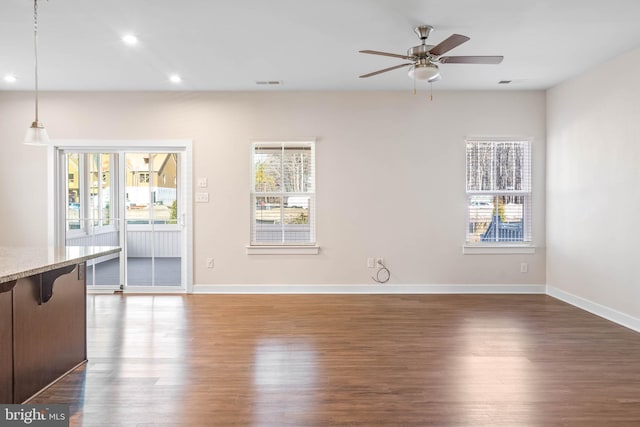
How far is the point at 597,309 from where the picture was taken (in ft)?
15.0

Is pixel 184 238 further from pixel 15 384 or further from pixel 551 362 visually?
pixel 551 362

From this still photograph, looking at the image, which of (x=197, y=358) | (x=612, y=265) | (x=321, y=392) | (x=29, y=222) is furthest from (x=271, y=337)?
(x=29, y=222)

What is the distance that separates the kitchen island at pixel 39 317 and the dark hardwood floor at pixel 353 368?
0.52ft

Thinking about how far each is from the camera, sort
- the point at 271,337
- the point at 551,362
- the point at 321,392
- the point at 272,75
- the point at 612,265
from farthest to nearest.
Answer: the point at 272,75, the point at 612,265, the point at 271,337, the point at 551,362, the point at 321,392

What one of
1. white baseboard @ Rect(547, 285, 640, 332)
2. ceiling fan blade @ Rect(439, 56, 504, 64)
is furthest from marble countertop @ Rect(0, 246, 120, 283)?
white baseboard @ Rect(547, 285, 640, 332)

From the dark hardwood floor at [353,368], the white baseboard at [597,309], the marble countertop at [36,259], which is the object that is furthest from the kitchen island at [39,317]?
the white baseboard at [597,309]

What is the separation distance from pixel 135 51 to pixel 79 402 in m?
3.23

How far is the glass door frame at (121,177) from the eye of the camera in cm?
554

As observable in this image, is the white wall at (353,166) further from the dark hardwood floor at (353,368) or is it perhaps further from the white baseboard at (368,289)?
the dark hardwood floor at (353,368)

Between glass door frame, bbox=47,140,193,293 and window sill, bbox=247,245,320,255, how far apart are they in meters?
0.88

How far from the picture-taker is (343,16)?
11.0 ft

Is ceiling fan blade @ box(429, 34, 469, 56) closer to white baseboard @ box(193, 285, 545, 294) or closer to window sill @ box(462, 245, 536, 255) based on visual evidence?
window sill @ box(462, 245, 536, 255)

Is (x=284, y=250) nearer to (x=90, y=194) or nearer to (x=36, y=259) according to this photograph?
(x=90, y=194)

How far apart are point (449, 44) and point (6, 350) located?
11.8ft
